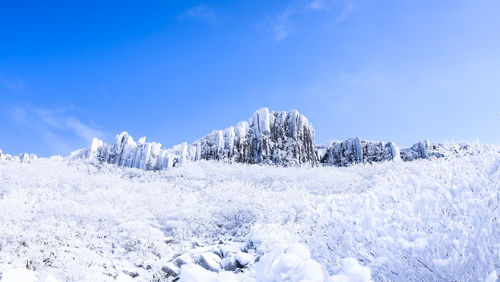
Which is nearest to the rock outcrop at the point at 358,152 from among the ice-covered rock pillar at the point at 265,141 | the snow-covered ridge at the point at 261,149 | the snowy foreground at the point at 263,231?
the snow-covered ridge at the point at 261,149

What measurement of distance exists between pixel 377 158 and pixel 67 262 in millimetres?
53177

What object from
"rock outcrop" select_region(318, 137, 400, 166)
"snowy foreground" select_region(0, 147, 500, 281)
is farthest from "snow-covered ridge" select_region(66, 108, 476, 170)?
"snowy foreground" select_region(0, 147, 500, 281)

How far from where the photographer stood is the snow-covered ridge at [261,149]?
1700 inches

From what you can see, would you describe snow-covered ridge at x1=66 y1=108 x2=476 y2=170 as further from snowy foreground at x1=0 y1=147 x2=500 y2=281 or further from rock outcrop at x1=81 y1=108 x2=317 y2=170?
snowy foreground at x1=0 y1=147 x2=500 y2=281

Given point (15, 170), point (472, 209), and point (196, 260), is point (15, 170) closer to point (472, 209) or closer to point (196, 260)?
point (196, 260)

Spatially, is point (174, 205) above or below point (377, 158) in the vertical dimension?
below

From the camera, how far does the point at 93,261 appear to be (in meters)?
8.95

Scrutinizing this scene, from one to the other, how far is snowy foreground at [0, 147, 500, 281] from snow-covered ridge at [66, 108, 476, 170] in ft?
68.1

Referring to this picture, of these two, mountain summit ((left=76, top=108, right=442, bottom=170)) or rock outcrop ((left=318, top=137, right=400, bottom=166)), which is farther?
rock outcrop ((left=318, top=137, right=400, bottom=166))

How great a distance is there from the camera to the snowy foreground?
4.23 meters

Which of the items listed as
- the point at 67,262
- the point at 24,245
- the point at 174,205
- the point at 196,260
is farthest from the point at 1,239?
the point at 174,205

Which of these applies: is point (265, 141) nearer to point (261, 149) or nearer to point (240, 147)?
point (261, 149)

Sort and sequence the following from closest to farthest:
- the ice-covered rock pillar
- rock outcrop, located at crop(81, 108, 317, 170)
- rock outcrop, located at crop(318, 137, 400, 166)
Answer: rock outcrop, located at crop(81, 108, 317, 170), the ice-covered rock pillar, rock outcrop, located at crop(318, 137, 400, 166)

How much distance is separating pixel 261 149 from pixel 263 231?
38.9 metres
